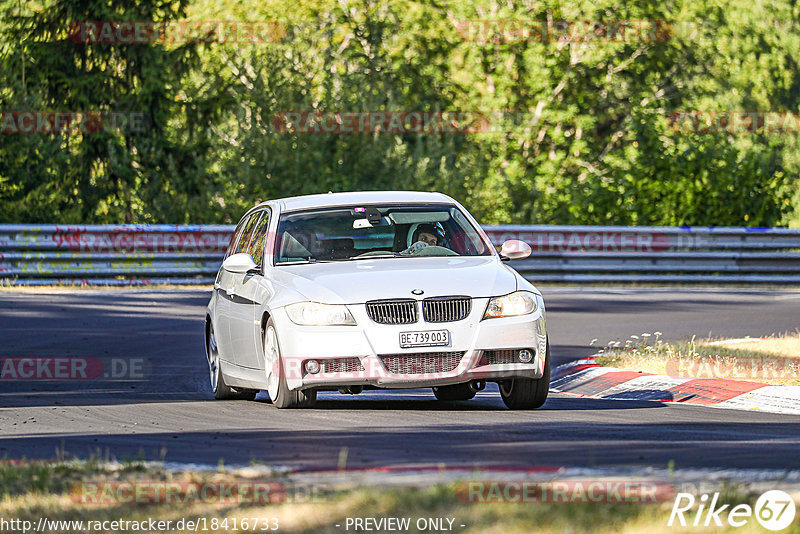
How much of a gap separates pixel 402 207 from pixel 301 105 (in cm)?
2351

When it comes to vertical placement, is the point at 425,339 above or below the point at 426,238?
below

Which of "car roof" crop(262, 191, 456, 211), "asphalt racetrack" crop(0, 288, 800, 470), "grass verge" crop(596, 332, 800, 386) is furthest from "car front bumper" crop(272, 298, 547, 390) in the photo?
"grass verge" crop(596, 332, 800, 386)

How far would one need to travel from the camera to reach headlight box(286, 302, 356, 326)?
1024cm

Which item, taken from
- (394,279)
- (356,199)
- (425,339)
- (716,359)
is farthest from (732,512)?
(716,359)

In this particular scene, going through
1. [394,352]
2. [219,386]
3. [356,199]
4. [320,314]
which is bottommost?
[219,386]

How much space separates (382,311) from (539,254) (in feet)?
53.6

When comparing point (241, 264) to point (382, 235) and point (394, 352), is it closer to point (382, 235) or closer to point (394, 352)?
point (382, 235)

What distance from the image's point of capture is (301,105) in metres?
35.1

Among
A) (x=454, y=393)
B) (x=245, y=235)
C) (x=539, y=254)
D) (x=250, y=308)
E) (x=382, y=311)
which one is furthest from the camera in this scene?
(x=539, y=254)

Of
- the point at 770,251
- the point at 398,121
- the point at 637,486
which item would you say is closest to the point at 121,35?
the point at 398,121

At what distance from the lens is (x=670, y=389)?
12039 millimetres

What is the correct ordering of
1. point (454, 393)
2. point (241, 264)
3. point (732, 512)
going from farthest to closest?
1. point (454, 393)
2. point (241, 264)
3. point (732, 512)

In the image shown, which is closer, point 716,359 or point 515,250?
point 515,250

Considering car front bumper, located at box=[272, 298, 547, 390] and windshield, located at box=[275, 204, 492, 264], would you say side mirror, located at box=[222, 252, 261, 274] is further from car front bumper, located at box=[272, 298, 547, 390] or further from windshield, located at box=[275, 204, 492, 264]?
A: car front bumper, located at box=[272, 298, 547, 390]
